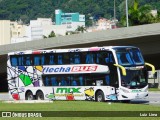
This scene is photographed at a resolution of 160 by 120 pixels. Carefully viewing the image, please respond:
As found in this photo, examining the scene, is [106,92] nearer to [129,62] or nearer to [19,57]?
[129,62]

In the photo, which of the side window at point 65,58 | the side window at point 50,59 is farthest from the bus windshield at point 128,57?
the side window at point 50,59

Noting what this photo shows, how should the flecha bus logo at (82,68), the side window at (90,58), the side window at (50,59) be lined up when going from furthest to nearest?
the side window at (50,59), the side window at (90,58), the flecha bus logo at (82,68)

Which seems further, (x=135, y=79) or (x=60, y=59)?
(x=60, y=59)

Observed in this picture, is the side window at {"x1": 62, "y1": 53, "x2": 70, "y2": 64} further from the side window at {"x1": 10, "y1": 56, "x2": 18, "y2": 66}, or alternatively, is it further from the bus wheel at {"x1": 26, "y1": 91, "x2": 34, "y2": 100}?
the side window at {"x1": 10, "y1": 56, "x2": 18, "y2": 66}

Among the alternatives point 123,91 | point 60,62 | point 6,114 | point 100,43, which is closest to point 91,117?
point 6,114

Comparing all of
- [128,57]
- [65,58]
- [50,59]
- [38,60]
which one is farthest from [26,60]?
[128,57]

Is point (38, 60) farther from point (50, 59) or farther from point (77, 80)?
point (77, 80)

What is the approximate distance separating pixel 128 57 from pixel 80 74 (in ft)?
11.8

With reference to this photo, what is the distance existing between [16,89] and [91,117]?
2168 centimetres

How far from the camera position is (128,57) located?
35156 millimetres

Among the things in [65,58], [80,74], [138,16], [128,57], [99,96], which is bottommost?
[99,96]

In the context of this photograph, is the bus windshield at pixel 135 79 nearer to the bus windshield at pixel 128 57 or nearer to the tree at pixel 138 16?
the bus windshield at pixel 128 57

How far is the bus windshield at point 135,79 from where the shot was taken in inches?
1359

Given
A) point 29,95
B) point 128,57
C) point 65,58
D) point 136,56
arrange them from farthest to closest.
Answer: point 29,95 < point 65,58 < point 136,56 < point 128,57
